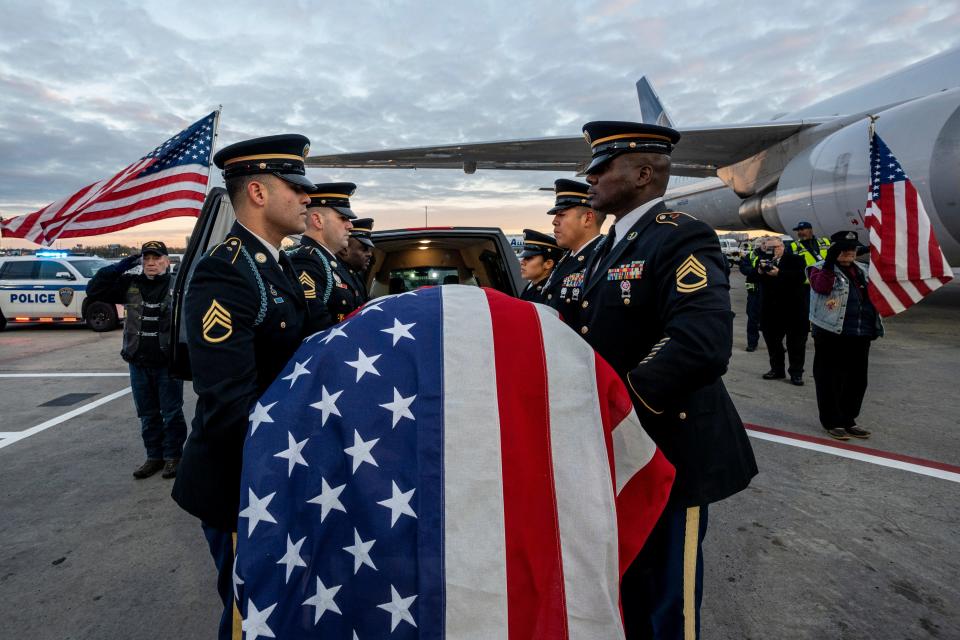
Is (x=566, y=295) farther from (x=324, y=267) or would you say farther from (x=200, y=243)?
(x=200, y=243)

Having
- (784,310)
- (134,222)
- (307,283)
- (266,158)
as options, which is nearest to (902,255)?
(784,310)

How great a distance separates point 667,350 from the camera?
1.46 m

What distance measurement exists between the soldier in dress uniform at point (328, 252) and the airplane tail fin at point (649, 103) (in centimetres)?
1946

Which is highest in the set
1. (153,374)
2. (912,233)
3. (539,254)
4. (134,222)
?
(134,222)

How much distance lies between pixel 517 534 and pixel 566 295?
5.05 feet

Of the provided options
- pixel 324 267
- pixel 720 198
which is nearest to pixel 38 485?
pixel 324 267

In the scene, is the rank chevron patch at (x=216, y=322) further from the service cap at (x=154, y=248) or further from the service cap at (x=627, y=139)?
the service cap at (x=154, y=248)

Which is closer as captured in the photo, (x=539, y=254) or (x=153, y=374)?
(x=153, y=374)

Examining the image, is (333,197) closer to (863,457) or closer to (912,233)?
(863,457)

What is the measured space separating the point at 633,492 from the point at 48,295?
14.4 metres

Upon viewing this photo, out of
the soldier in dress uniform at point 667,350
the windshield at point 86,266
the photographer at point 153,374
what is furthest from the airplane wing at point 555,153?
the soldier in dress uniform at point 667,350

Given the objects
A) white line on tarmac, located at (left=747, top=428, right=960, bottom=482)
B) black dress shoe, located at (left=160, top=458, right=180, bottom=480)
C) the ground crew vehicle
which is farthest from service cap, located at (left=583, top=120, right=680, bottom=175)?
black dress shoe, located at (left=160, top=458, right=180, bottom=480)

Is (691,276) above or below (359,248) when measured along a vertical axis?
below

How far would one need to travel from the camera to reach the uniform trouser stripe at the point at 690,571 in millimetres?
1694
